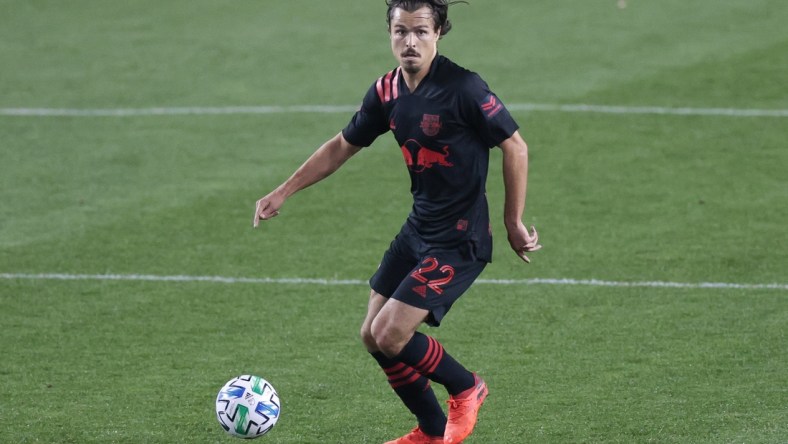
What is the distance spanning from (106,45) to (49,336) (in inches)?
302

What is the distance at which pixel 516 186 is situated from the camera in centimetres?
568

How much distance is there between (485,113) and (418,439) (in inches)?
65.2

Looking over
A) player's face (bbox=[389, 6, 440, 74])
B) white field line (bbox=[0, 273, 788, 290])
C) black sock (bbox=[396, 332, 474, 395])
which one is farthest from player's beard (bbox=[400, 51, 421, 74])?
white field line (bbox=[0, 273, 788, 290])

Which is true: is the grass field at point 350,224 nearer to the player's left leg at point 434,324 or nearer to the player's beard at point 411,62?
the player's left leg at point 434,324

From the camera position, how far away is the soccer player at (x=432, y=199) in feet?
18.7

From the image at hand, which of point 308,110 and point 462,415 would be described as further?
point 308,110

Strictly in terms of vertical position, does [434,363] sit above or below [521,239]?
below

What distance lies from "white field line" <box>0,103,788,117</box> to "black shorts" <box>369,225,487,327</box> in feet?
21.7

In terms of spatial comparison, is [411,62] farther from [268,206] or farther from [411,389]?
[411,389]

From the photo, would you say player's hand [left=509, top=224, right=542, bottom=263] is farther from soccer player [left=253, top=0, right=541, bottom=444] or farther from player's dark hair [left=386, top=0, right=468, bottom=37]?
player's dark hair [left=386, top=0, right=468, bottom=37]

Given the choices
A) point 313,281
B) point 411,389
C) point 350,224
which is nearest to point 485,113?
point 411,389

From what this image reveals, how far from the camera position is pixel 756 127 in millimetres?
11906

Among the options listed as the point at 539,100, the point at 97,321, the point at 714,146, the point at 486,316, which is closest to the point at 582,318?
the point at 486,316

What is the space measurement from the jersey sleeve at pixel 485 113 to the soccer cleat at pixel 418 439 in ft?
4.83
